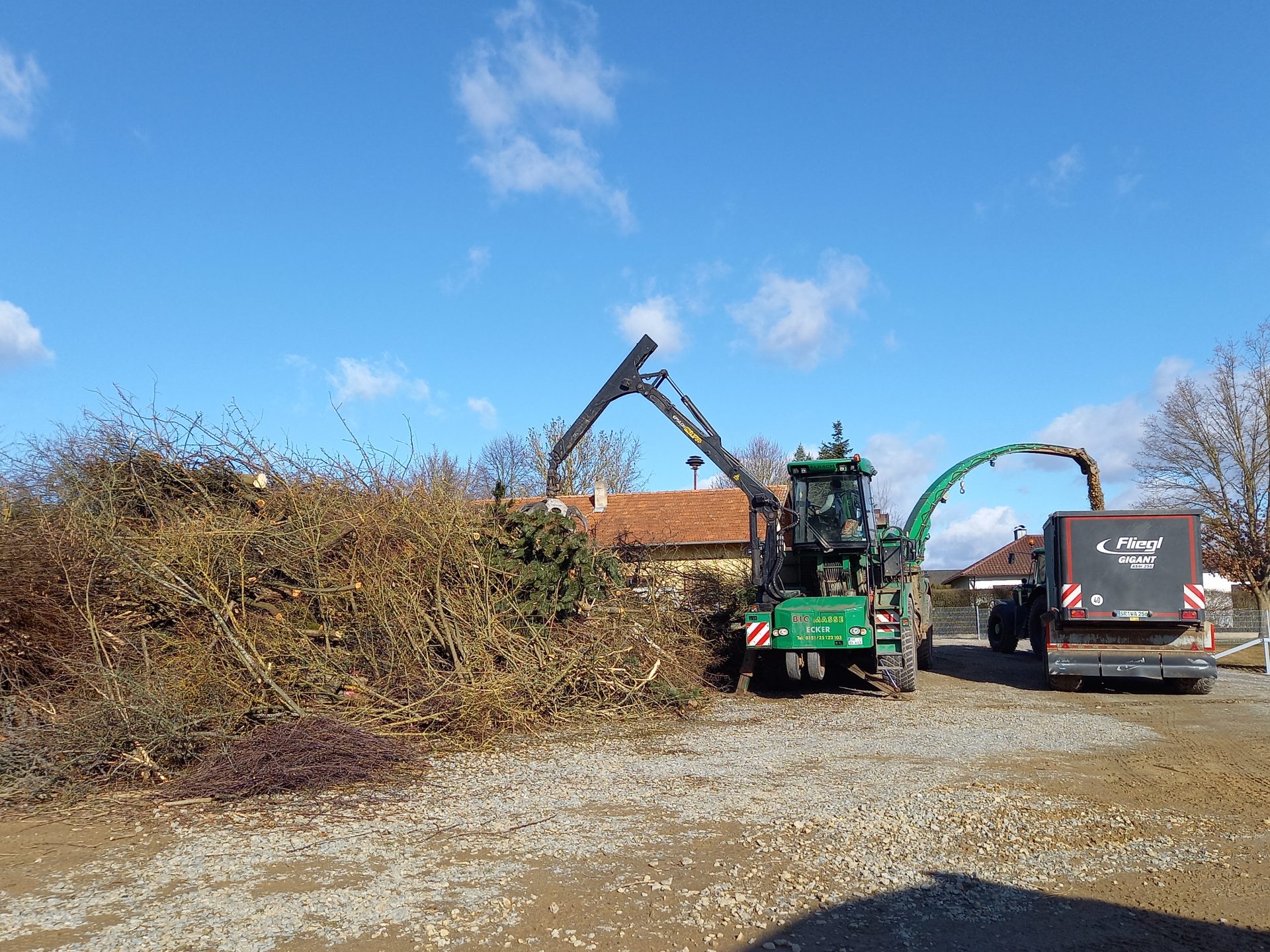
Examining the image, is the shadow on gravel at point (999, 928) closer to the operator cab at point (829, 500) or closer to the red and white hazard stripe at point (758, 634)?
the red and white hazard stripe at point (758, 634)

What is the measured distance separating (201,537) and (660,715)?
5684 millimetres

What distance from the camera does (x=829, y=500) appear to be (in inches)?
569

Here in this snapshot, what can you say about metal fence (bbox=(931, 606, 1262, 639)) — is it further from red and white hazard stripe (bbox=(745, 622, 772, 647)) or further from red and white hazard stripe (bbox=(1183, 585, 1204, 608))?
red and white hazard stripe (bbox=(745, 622, 772, 647))

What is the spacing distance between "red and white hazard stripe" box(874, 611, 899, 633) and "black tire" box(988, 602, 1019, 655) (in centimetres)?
1141

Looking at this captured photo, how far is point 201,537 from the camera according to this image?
380 inches

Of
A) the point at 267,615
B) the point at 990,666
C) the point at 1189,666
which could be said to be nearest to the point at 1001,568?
the point at 990,666

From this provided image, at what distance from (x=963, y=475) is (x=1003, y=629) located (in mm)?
6184

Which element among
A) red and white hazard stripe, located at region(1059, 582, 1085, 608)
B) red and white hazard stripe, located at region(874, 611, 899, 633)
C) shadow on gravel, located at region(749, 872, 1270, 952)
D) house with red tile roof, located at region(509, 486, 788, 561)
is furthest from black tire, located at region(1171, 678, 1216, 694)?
house with red tile roof, located at region(509, 486, 788, 561)

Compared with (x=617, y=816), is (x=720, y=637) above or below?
above

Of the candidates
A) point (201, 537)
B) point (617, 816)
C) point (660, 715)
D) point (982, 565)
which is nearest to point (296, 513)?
point (201, 537)

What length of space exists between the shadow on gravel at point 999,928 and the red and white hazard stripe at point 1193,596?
10.1 m

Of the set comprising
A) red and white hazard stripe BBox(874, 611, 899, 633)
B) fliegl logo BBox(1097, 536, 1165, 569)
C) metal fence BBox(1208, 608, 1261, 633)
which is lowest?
metal fence BBox(1208, 608, 1261, 633)

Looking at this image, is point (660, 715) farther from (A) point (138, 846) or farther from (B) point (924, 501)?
(B) point (924, 501)

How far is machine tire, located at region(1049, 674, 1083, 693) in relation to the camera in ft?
47.4
